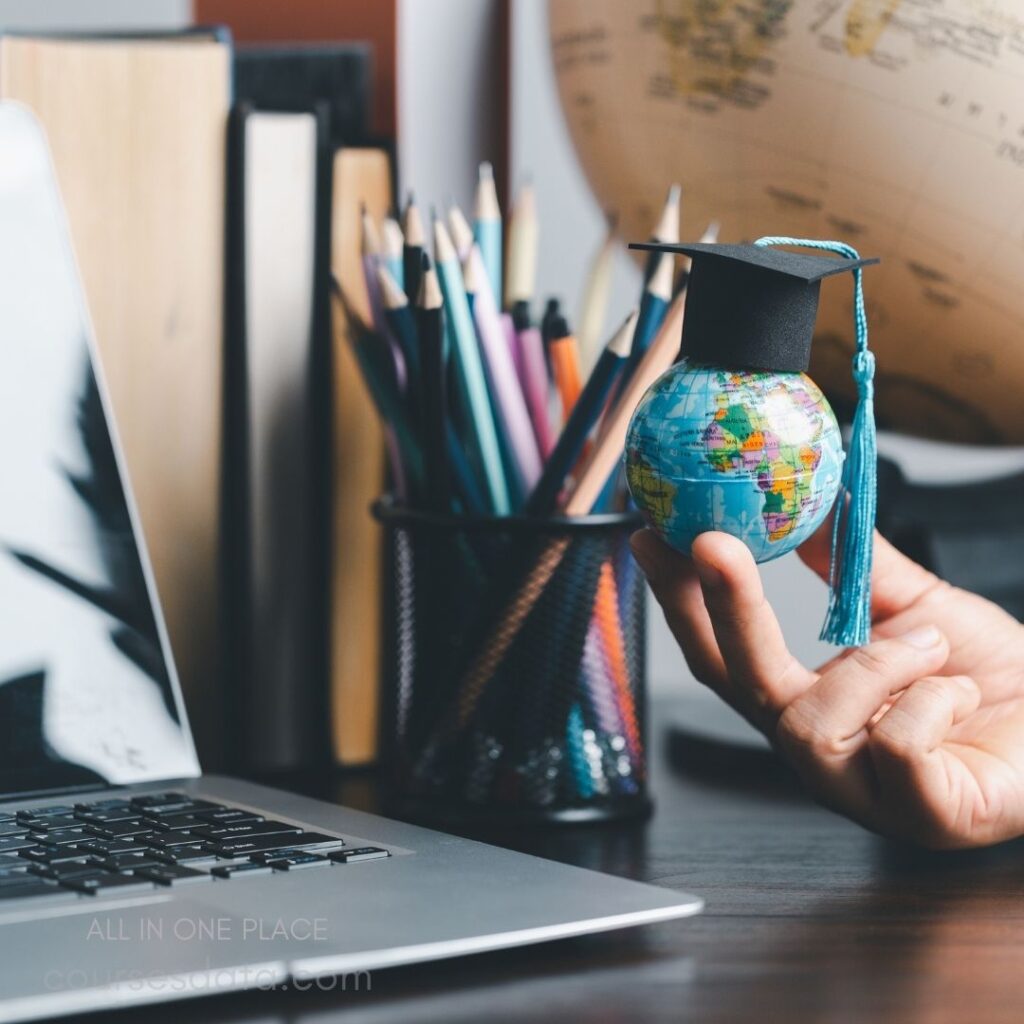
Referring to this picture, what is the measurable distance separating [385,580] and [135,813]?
236 mm

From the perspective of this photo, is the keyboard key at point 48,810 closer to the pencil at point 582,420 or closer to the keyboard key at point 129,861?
the keyboard key at point 129,861

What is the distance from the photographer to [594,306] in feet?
2.13

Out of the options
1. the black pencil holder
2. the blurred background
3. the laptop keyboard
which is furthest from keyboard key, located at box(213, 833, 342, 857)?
the blurred background

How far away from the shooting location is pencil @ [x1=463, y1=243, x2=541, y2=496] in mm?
599

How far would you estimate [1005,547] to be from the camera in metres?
0.71

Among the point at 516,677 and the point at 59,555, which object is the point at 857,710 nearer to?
the point at 516,677

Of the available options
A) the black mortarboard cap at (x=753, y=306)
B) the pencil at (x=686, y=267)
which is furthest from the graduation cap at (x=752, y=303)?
the pencil at (x=686, y=267)

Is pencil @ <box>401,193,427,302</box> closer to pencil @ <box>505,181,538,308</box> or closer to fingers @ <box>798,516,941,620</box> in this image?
pencil @ <box>505,181,538,308</box>

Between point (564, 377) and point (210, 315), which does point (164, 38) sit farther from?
point (564, 377)

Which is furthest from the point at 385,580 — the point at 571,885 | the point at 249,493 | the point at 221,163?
the point at 571,885

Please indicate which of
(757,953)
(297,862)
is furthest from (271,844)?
(757,953)

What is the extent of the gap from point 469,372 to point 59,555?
178 mm

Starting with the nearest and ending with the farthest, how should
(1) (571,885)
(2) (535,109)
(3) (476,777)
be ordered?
(1) (571,885) → (3) (476,777) → (2) (535,109)

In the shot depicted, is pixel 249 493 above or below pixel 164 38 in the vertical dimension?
below
